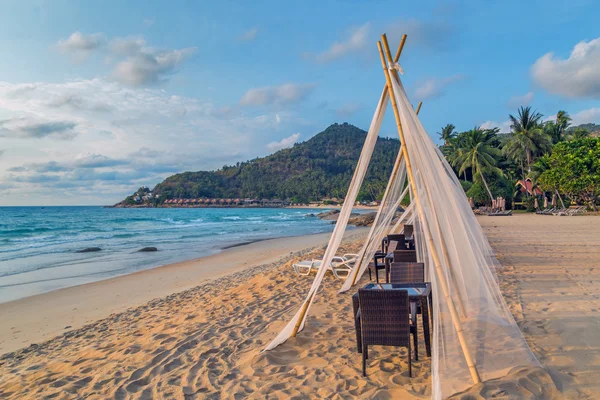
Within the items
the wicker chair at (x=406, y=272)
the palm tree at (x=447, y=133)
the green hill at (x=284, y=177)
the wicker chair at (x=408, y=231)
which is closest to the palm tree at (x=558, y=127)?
the palm tree at (x=447, y=133)

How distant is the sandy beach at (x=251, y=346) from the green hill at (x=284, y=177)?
9170cm

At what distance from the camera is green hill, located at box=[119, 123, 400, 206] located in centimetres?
10844

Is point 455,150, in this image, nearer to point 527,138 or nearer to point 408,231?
point 527,138

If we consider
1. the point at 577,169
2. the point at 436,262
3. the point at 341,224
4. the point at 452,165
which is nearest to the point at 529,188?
the point at 452,165

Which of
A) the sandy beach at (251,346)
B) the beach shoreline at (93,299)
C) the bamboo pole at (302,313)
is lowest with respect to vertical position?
the beach shoreline at (93,299)

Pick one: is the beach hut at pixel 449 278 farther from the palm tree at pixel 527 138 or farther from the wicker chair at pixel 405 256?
the palm tree at pixel 527 138

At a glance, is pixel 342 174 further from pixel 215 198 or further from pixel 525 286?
pixel 525 286

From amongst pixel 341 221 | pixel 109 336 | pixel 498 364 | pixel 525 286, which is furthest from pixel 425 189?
pixel 109 336

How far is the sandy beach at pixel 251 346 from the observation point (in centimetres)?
325

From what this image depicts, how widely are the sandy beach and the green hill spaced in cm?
9170

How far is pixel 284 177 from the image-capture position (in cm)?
12275

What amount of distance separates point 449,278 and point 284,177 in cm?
11958

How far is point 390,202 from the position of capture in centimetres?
762

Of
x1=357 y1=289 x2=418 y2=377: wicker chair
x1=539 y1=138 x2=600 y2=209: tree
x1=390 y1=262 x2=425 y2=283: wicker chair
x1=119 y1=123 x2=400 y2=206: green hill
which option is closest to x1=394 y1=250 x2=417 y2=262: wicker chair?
x1=390 y1=262 x2=425 y2=283: wicker chair
